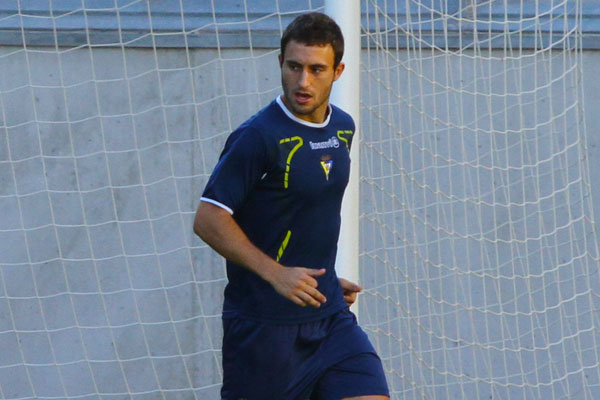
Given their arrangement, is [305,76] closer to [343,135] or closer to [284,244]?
[343,135]

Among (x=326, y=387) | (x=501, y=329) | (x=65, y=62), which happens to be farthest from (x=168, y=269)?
(x=326, y=387)

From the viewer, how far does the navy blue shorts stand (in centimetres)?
289

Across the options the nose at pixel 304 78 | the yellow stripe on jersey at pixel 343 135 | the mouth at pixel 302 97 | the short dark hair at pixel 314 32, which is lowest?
the yellow stripe on jersey at pixel 343 135

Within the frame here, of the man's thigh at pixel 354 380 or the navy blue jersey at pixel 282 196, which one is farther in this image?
the man's thigh at pixel 354 380

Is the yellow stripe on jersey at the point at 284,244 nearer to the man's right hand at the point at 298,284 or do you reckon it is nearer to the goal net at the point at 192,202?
the man's right hand at the point at 298,284

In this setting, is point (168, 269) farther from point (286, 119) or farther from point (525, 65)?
point (286, 119)

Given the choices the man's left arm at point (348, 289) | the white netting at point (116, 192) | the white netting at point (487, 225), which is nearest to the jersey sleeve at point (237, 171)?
the man's left arm at point (348, 289)

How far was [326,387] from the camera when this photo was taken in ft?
9.64

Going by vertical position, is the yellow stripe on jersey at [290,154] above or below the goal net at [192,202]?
above

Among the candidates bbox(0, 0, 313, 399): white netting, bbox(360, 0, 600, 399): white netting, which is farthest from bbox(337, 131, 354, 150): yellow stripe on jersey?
bbox(0, 0, 313, 399): white netting

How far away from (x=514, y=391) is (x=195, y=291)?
5.61 feet

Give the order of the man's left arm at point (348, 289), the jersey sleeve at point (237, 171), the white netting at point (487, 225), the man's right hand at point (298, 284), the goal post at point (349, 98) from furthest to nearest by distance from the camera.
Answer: the white netting at point (487, 225) < the goal post at point (349, 98) < the man's left arm at point (348, 289) < the jersey sleeve at point (237, 171) < the man's right hand at point (298, 284)

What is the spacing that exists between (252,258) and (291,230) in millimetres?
200

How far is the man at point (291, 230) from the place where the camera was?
276 centimetres
